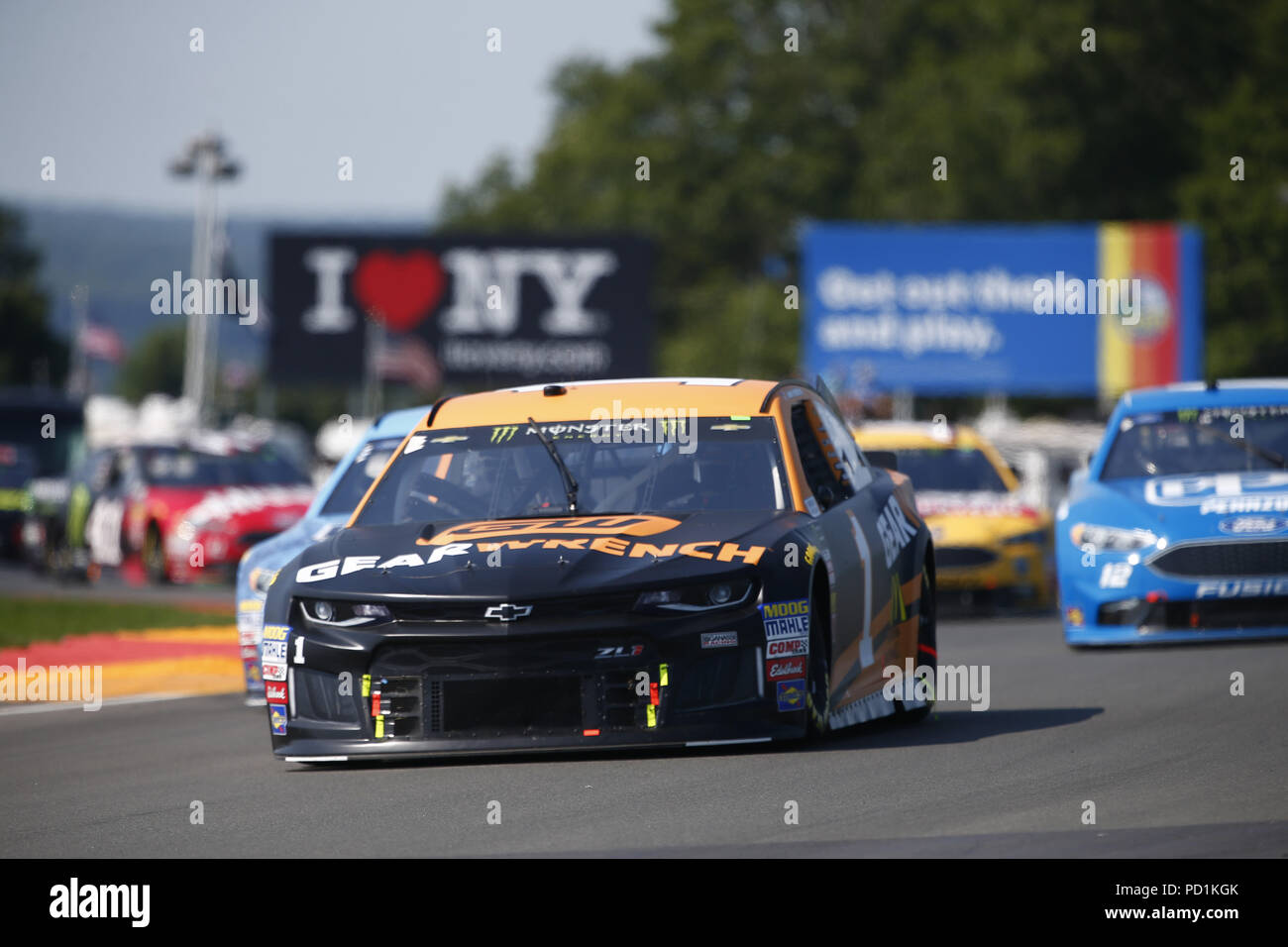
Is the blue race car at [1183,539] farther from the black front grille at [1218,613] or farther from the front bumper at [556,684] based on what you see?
the front bumper at [556,684]

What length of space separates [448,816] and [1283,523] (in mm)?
7199

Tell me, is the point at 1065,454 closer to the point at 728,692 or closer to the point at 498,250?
the point at 498,250

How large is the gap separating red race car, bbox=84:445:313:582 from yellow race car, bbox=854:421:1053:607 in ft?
24.6

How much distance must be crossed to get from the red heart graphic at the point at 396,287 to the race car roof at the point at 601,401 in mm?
32891

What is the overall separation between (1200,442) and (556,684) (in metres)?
7.20

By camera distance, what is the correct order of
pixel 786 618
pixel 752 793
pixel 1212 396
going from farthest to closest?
pixel 1212 396 → pixel 786 618 → pixel 752 793

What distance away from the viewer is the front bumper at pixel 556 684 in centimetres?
822

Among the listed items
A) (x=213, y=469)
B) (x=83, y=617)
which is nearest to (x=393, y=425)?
(x=83, y=617)

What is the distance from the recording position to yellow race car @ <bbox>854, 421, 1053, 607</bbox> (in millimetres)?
17812

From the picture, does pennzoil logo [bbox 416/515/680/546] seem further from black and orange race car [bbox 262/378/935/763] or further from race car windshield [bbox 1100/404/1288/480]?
race car windshield [bbox 1100/404/1288/480]

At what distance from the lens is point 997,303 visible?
46156 millimetres
